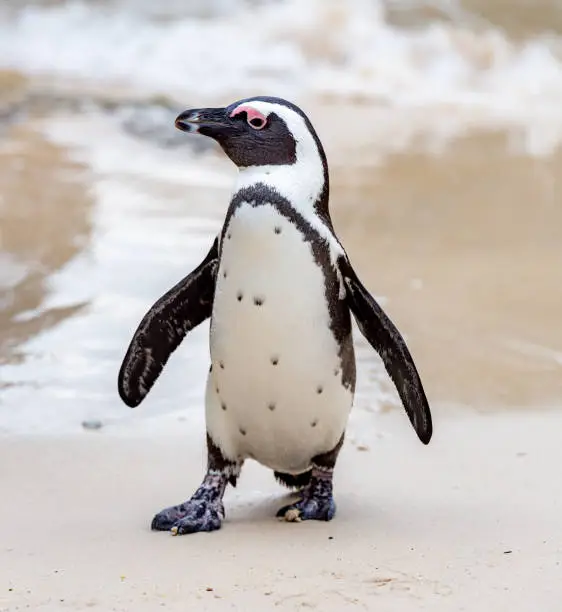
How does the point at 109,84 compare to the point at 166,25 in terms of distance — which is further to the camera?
the point at 166,25

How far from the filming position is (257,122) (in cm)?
254

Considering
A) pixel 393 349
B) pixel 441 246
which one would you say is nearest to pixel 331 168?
pixel 441 246

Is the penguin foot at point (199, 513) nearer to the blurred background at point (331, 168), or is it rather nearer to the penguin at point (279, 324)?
the penguin at point (279, 324)

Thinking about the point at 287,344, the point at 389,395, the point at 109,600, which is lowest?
the point at 389,395

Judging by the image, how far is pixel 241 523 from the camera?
2.62m

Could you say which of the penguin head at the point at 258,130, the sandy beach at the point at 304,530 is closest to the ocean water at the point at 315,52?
the sandy beach at the point at 304,530

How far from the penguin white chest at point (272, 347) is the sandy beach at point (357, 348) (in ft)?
0.70

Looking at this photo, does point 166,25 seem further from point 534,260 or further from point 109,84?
point 534,260

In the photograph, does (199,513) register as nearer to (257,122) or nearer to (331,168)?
(257,122)

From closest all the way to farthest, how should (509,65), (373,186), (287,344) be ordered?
(287,344), (373,186), (509,65)

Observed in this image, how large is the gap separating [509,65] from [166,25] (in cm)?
479

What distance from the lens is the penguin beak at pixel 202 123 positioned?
2.54m

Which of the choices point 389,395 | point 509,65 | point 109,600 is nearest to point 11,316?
point 389,395

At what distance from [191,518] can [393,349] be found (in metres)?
0.58
